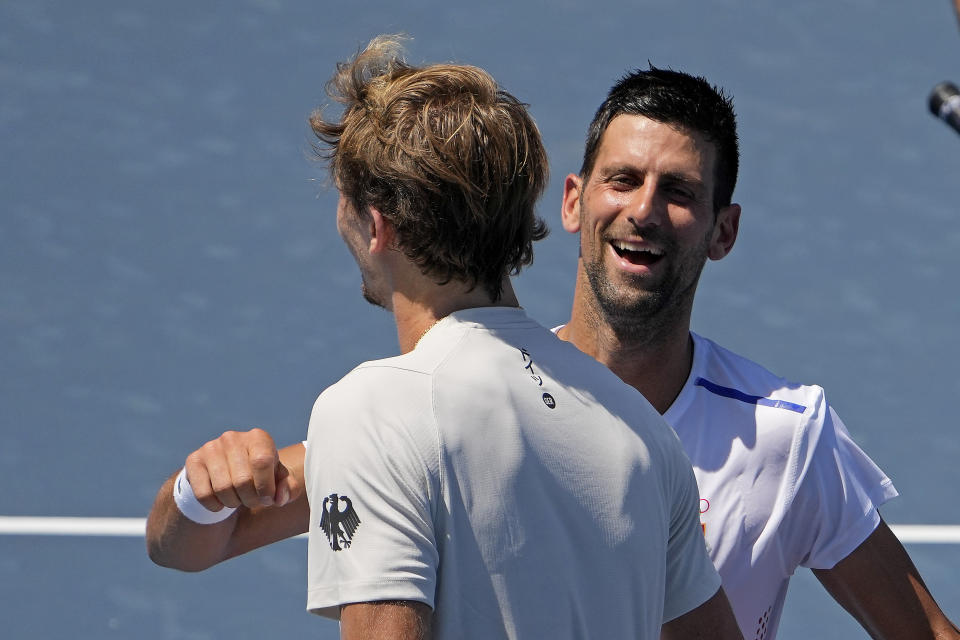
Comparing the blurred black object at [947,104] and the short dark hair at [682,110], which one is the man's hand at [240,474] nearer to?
the blurred black object at [947,104]

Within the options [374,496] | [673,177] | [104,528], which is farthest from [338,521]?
[104,528]

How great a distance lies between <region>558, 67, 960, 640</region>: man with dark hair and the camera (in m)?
3.02

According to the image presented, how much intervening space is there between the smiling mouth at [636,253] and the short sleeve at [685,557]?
1.03 meters

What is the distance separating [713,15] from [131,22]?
13.0ft

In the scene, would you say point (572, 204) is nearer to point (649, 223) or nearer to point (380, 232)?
point (649, 223)

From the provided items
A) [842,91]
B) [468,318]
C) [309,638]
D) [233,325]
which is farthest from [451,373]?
[842,91]

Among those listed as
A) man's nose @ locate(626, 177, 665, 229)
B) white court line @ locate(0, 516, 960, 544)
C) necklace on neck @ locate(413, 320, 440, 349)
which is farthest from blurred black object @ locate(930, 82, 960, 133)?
white court line @ locate(0, 516, 960, 544)

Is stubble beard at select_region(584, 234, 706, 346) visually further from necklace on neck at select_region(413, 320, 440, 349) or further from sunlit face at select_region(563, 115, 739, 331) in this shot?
necklace on neck at select_region(413, 320, 440, 349)

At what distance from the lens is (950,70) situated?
862 cm

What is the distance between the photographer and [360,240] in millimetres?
2158

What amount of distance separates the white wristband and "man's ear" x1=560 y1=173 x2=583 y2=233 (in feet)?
4.24

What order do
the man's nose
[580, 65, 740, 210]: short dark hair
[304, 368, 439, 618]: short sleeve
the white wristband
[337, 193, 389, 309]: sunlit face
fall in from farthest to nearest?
1. [580, 65, 740, 210]: short dark hair
2. the man's nose
3. the white wristband
4. [337, 193, 389, 309]: sunlit face
5. [304, 368, 439, 618]: short sleeve

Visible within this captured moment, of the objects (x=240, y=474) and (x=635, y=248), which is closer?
(x=240, y=474)

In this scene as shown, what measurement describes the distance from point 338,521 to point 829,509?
150cm
